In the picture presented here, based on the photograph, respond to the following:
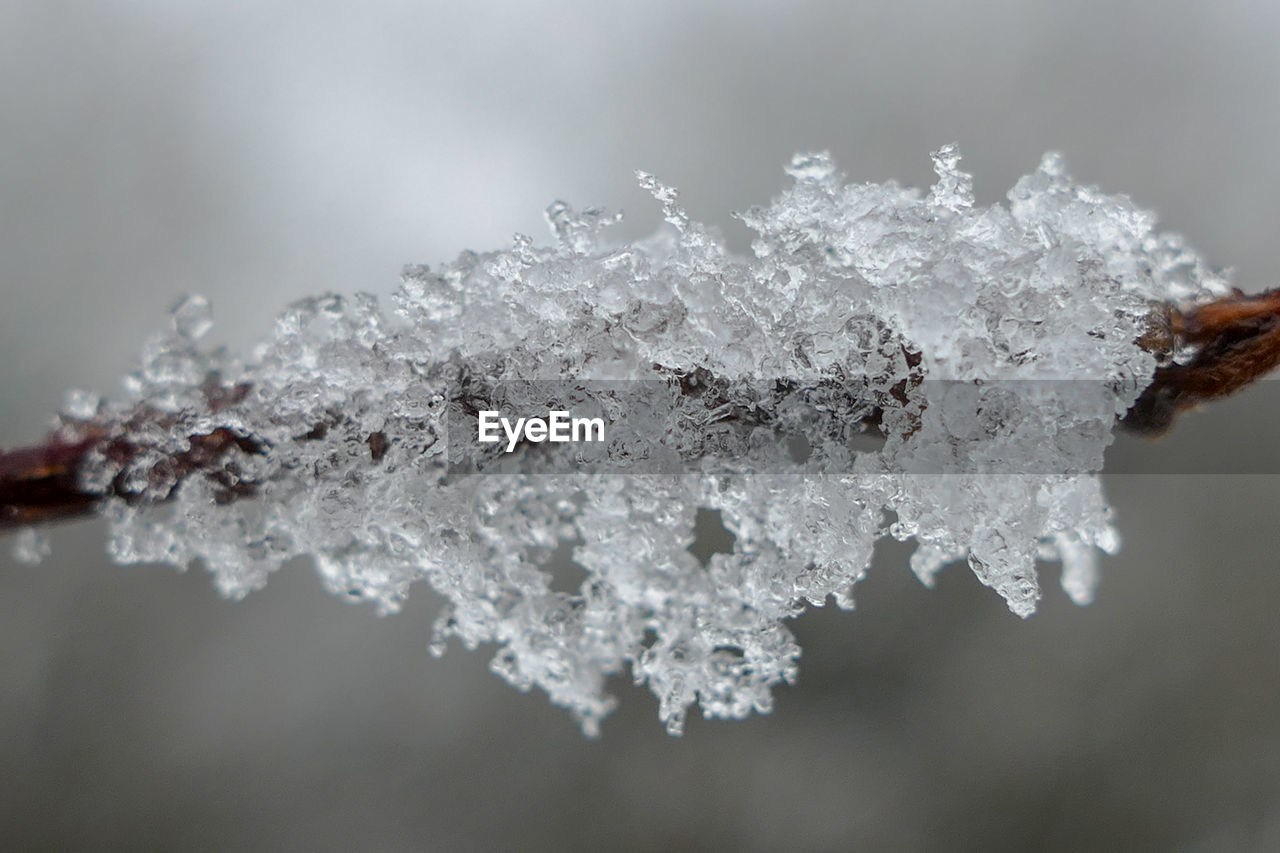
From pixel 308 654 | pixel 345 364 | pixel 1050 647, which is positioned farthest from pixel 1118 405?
pixel 308 654

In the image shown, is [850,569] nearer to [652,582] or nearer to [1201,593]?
[652,582]

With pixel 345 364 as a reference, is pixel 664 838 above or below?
below

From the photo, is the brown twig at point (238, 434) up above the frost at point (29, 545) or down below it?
above

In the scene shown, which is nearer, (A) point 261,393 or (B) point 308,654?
(A) point 261,393

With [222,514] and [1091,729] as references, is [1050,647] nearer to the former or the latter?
[1091,729]

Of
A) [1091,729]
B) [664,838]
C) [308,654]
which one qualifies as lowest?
[664,838]

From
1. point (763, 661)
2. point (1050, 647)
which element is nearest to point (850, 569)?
point (763, 661)

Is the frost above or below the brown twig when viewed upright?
below
